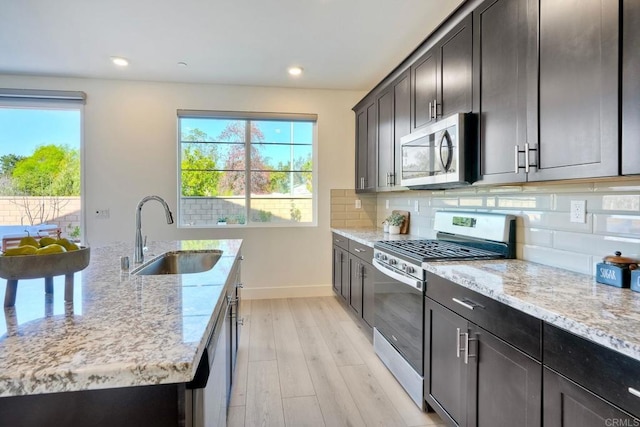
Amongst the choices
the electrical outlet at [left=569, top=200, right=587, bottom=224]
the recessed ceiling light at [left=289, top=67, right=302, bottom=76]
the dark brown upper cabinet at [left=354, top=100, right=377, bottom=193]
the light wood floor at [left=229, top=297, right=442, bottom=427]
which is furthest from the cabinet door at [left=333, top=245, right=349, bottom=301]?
the electrical outlet at [left=569, top=200, right=587, bottom=224]

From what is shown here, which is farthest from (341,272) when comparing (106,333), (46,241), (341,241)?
(106,333)

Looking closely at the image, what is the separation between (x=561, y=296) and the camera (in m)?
1.18

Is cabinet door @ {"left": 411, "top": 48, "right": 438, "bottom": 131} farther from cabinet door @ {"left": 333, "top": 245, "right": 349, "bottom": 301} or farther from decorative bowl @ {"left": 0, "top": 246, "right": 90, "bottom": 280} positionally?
decorative bowl @ {"left": 0, "top": 246, "right": 90, "bottom": 280}

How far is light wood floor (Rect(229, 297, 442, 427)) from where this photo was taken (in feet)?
6.21

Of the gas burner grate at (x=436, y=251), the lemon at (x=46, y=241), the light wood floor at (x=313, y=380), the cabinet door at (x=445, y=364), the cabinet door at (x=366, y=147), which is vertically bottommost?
the light wood floor at (x=313, y=380)

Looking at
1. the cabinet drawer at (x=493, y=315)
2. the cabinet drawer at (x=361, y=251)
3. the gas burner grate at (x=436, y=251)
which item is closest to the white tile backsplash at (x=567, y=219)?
the gas burner grate at (x=436, y=251)

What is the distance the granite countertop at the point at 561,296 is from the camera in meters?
0.88

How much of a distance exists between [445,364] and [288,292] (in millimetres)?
2789

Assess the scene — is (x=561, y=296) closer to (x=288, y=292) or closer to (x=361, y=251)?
(x=361, y=251)

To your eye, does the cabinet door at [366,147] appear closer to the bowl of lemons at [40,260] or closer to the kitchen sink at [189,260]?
the kitchen sink at [189,260]

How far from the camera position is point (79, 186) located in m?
3.86

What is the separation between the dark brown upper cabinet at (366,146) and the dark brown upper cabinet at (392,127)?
6.7 inches

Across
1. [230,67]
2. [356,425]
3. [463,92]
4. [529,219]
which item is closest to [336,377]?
[356,425]

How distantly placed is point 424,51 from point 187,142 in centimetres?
298
